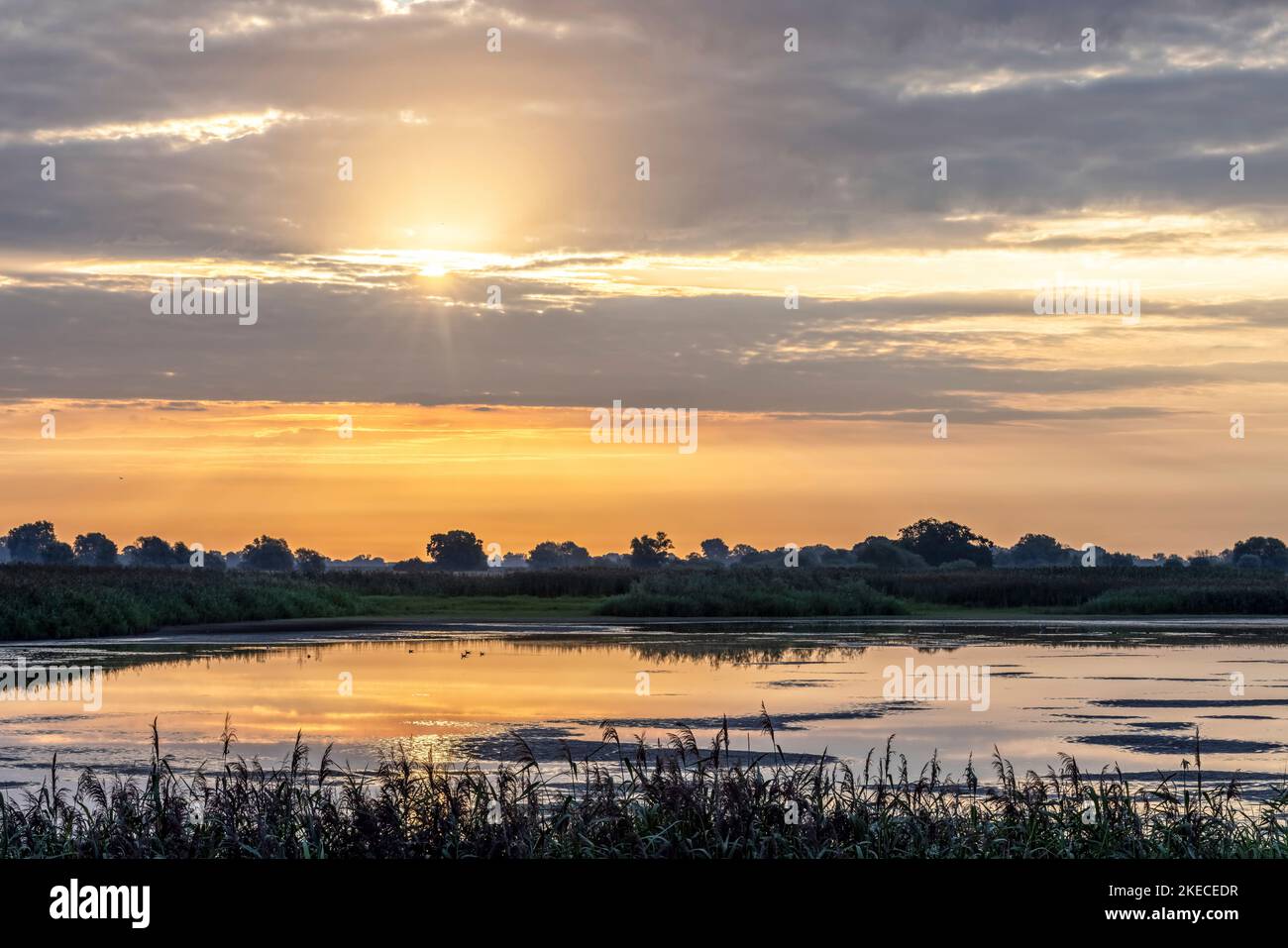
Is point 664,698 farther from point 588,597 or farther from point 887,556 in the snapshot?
point 887,556

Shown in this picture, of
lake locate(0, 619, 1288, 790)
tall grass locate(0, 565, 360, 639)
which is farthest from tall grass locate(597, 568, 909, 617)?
lake locate(0, 619, 1288, 790)

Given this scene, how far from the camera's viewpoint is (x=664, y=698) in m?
26.9

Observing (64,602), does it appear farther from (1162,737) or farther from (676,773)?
(676,773)

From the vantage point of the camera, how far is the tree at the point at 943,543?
13850cm

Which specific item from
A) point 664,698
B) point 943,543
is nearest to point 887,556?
point 943,543

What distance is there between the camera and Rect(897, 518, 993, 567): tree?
138 metres

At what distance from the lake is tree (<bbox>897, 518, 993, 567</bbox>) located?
92606 mm

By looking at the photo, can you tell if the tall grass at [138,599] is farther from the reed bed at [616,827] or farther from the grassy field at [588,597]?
the reed bed at [616,827]

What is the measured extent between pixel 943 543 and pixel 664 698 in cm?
11760

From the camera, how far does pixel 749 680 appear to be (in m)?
30.9

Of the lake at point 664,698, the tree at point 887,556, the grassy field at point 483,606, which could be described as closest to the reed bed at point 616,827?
the lake at point 664,698

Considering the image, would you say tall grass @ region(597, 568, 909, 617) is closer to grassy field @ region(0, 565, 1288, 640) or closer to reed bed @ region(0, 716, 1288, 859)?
grassy field @ region(0, 565, 1288, 640)

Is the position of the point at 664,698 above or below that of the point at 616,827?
below
